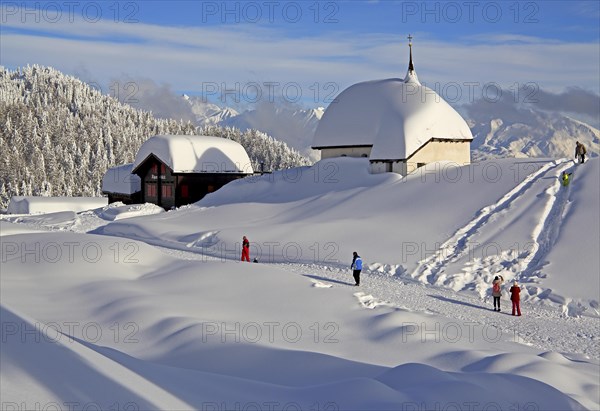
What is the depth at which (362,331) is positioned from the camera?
46.8 ft

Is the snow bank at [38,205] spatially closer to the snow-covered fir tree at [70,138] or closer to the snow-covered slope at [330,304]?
the snow-covered slope at [330,304]

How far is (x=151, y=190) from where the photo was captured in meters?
52.8

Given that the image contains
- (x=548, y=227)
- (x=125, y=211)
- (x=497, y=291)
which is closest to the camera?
(x=497, y=291)

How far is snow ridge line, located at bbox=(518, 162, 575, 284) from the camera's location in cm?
2311

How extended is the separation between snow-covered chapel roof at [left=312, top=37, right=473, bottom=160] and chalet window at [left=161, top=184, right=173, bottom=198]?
1303 cm

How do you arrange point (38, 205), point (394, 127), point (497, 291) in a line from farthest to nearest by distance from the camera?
point (38, 205)
point (394, 127)
point (497, 291)

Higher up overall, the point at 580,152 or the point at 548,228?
the point at 580,152

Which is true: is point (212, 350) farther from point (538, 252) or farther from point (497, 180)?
point (497, 180)

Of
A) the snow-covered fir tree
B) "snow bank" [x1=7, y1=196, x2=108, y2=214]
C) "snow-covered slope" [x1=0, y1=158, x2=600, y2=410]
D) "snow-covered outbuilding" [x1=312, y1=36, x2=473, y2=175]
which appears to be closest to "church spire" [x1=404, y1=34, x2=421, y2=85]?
"snow-covered outbuilding" [x1=312, y1=36, x2=473, y2=175]

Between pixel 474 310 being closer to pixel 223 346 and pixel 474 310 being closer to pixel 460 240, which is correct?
pixel 460 240

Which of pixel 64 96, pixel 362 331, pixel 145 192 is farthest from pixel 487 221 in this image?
pixel 64 96

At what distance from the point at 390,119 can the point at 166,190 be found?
20.4m

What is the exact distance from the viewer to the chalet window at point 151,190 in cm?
5241

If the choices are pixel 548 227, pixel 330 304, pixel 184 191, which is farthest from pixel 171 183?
pixel 330 304
